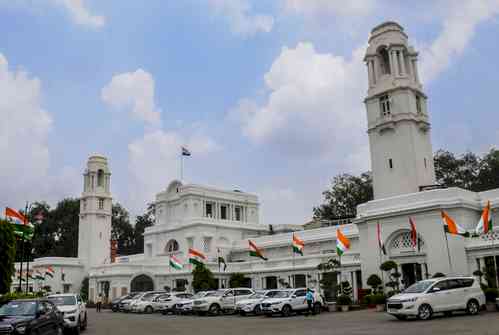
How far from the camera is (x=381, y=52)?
48.0 m

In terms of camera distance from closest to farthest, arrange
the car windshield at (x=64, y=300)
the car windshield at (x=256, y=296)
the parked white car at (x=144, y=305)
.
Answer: the car windshield at (x=64, y=300)
the car windshield at (x=256, y=296)
the parked white car at (x=144, y=305)

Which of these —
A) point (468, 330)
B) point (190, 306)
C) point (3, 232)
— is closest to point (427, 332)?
point (468, 330)

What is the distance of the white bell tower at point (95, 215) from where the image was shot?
244 ft

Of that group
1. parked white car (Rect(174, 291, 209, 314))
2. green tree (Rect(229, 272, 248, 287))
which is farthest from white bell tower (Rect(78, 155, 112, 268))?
parked white car (Rect(174, 291, 209, 314))

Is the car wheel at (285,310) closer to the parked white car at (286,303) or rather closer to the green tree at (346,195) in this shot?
the parked white car at (286,303)

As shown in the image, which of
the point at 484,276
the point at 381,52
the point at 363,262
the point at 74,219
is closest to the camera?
the point at 484,276

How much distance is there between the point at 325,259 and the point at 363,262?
8.01 m

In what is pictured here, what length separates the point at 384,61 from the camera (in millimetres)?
48375

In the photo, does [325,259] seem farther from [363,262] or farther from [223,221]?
[223,221]

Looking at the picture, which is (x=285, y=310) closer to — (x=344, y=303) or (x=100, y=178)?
(x=344, y=303)

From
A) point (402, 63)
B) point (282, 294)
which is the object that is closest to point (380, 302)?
point (282, 294)

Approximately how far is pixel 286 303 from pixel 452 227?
1034 cm

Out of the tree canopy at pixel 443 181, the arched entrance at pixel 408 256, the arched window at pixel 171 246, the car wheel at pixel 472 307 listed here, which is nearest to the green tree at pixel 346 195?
the tree canopy at pixel 443 181

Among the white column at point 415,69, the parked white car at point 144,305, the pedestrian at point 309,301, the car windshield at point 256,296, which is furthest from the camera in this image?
the white column at point 415,69
